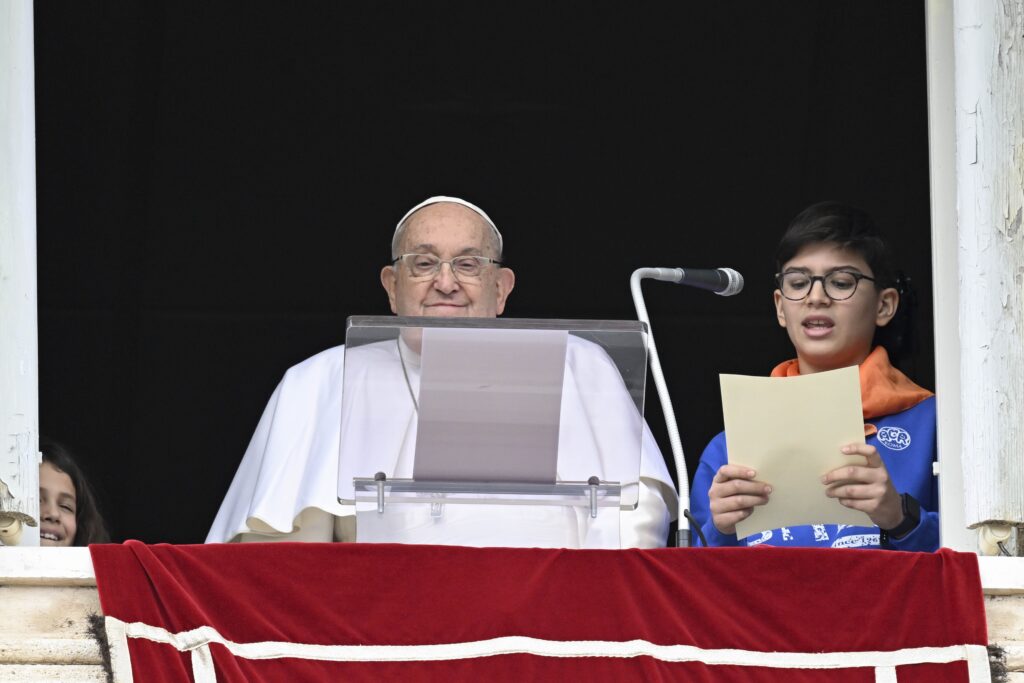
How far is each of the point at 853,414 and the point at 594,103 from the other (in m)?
3.67

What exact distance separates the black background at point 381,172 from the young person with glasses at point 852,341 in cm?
221

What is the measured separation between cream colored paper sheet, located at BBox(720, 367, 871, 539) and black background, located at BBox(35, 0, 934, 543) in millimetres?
3302

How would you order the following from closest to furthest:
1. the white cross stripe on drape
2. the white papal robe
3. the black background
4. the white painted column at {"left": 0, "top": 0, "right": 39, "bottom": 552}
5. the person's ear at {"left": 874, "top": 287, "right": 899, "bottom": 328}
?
the white cross stripe on drape
the white papal robe
the white painted column at {"left": 0, "top": 0, "right": 39, "bottom": 552}
the person's ear at {"left": 874, "top": 287, "right": 899, "bottom": 328}
the black background

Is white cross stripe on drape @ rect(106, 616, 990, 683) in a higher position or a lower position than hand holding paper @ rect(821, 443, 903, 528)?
lower

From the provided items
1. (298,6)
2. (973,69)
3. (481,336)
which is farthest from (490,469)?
(298,6)

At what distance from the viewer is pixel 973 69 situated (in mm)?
3984

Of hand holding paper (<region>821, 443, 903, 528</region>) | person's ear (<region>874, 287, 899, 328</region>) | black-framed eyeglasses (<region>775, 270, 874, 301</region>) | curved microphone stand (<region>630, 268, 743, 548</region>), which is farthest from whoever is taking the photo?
person's ear (<region>874, 287, 899, 328</region>)

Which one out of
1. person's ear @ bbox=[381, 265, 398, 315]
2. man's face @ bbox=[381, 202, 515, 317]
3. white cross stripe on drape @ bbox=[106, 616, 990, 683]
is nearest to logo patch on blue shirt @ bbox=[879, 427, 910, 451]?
man's face @ bbox=[381, 202, 515, 317]

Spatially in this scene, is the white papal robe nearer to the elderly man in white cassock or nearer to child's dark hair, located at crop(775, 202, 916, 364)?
the elderly man in white cassock

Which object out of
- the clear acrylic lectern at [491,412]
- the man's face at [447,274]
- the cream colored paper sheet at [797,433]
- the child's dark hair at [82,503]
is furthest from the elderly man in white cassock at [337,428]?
the clear acrylic lectern at [491,412]

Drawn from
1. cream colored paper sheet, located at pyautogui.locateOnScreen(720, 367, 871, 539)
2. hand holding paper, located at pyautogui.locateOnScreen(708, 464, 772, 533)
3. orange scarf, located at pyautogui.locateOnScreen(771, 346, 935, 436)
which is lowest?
hand holding paper, located at pyautogui.locateOnScreen(708, 464, 772, 533)

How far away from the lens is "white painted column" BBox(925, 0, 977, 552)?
3.94 meters

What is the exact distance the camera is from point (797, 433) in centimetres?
386

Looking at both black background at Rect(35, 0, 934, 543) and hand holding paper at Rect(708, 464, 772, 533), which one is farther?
black background at Rect(35, 0, 934, 543)
